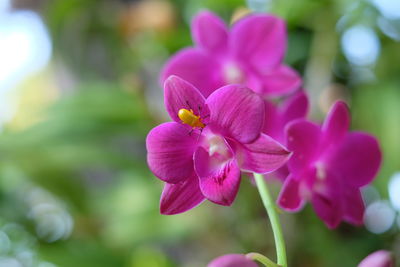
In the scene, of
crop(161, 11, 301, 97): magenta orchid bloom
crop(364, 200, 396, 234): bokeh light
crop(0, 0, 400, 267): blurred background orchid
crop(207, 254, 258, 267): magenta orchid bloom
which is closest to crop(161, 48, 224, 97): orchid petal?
crop(161, 11, 301, 97): magenta orchid bloom

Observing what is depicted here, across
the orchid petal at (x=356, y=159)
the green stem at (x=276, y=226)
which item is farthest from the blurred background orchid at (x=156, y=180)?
the green stem at (x=276, y=226)

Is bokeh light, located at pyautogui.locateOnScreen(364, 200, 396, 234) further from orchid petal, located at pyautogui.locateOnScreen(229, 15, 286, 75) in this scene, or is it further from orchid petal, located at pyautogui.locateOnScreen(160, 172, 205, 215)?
orchid petal, located at pyautogui.locateOnScreen(160, 172, 205, 215)

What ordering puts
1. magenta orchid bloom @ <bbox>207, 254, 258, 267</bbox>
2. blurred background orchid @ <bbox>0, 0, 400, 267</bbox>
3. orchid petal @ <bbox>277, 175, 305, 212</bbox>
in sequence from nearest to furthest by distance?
1. magenta orchid bloom @ <bbox>207, 254, 258, 267</bbox>
2. orchid petal @ <bbox>277, 175, 305, 212</bbox>
3. blurred background orchid @ <bbox>0, 0, 400, 267</bbox>

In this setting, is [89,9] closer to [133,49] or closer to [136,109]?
[133,49]

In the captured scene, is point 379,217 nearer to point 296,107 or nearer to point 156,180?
point 156,180

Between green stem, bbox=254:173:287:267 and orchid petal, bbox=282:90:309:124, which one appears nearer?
green stem, bbox=254:173:287:267
